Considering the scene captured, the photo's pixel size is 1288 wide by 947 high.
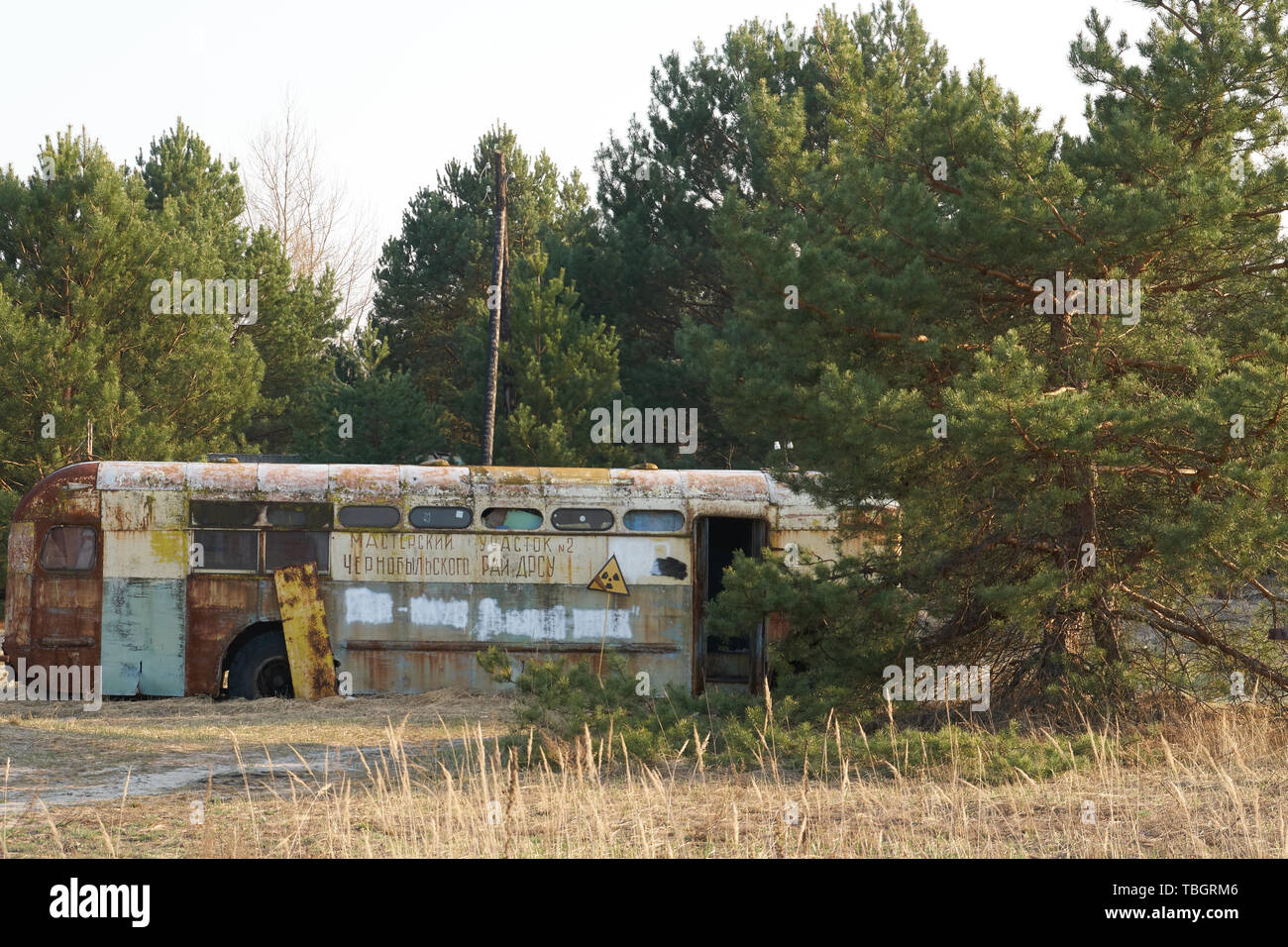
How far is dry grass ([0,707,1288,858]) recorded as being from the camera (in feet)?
22.6

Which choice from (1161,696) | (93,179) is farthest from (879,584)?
(93,179)

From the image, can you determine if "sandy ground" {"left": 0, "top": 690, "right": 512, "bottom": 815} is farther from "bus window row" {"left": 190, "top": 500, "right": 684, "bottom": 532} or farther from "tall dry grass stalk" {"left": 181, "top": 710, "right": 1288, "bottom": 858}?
"bus window row" {"left": 190, "top": 500, "right": 684, "bottom": 532}

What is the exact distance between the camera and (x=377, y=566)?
1452 centimetres

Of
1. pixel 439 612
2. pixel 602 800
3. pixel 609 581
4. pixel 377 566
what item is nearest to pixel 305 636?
pixel 377 566

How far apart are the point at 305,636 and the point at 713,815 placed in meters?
7.71

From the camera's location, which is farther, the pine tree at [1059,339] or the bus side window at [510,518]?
the bus side window at [510,518]

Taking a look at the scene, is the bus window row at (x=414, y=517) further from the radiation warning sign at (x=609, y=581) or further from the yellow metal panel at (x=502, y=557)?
the radiation warning sign at (x=609, y=581)

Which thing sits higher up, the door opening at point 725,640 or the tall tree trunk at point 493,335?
the tall tree trunk at point 493,335

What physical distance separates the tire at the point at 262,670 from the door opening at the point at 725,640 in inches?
184

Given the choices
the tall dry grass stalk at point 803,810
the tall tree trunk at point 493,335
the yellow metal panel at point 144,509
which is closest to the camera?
the tall dry grass stalk at point 803,810

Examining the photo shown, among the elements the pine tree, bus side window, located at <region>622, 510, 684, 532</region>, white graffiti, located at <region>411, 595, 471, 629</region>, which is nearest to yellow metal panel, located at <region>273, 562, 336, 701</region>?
white graffiti, located at <region>411, 595, 471, 629</region>

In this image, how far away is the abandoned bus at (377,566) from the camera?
45.8ft

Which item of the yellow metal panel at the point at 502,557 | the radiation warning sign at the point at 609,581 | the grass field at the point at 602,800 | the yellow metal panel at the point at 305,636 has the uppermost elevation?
the yellow metal panel at the point at 502,557

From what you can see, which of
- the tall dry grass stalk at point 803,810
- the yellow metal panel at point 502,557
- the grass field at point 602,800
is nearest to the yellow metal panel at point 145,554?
the yellow metal panel at point 502,557
